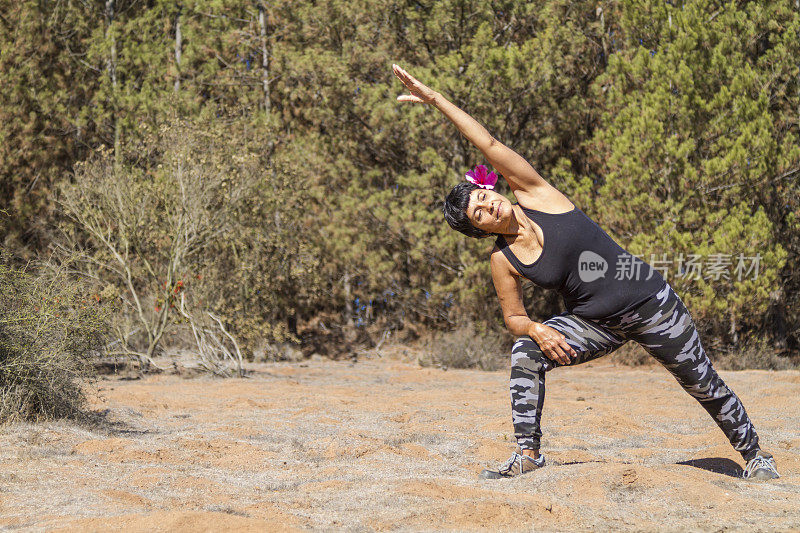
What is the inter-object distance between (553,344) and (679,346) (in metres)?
0.61

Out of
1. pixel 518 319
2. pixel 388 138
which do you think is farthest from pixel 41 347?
pixel 388 138

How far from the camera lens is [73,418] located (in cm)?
600

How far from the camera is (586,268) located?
4059 mm

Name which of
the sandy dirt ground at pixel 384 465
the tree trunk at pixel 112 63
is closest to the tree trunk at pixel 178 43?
the tree trunk at pixel 112 63

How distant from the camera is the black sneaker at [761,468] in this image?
14.5 ft

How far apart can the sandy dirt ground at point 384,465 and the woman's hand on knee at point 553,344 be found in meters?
0.58

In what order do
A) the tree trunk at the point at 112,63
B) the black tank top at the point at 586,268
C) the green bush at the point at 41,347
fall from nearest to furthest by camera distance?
1. the black tank top at the point at 586,268
2. the green bush at the point at 41,347
3. the tree trunk at the point at 112,63

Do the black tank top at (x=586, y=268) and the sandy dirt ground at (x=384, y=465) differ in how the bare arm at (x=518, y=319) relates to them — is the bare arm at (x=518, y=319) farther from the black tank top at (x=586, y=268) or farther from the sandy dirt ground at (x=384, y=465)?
the sandy dirt ground at (x=384, y=465)

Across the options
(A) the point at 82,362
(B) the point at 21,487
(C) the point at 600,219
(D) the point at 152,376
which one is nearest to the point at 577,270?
(B) the point at 21,487

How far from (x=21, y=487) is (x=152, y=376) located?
664cm

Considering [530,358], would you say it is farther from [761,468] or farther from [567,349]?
[761,468]

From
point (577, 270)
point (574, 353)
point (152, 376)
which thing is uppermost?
point (577, 270)

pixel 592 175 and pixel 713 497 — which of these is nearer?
pixel 713 497

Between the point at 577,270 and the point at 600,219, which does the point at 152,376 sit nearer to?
the point at 600,219
